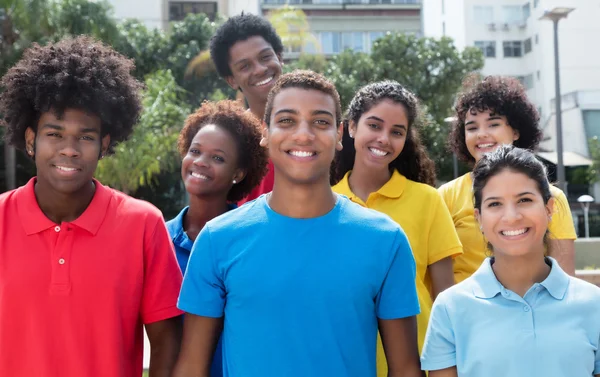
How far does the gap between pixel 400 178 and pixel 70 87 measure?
157 cm

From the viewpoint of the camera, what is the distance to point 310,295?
254cm

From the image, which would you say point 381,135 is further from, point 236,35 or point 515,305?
point 236,35

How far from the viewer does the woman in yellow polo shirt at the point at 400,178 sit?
3.39 meters

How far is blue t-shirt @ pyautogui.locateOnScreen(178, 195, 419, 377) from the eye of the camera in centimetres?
253

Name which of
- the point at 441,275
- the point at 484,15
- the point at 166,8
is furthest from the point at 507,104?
the point at 484,15

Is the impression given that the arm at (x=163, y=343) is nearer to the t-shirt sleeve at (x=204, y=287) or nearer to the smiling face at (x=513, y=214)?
the t-shirt sleeve at (x=204, y=287)

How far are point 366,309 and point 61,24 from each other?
19732 mm

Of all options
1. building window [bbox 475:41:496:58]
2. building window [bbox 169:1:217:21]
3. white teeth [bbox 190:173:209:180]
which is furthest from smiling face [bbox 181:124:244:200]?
building window [bbox 475:41:496:58]

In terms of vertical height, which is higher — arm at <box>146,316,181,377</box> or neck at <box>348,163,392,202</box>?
neck at <box>348,163,392,202</box>

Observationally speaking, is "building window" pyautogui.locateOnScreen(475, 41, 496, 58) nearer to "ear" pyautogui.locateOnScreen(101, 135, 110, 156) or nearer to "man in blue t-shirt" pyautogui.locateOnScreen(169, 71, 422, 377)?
"ear" pyautogui.locateOnScreen(101, 135, 110, 156)

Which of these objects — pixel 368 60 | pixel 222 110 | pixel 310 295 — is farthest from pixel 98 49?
pixel 368 60

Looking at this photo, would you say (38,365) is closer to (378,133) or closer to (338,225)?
(338,225)

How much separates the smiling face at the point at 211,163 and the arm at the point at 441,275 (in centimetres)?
109

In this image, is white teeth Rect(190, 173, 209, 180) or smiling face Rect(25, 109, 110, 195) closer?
smiling face Rect(25, 109, 110, 195)
